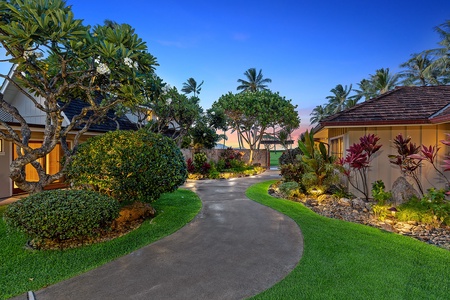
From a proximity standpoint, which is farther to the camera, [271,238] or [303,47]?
[303,47]

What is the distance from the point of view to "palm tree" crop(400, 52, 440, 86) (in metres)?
29.1

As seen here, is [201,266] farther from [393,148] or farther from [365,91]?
[365,91]

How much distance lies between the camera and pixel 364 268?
3.74m

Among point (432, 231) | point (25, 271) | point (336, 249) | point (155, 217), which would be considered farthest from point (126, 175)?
point (432, 231)

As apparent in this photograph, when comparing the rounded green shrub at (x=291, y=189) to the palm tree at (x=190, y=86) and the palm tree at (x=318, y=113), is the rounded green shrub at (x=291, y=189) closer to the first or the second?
the palm tree at (x=190, y=86)

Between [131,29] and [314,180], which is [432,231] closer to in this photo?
[314,180]

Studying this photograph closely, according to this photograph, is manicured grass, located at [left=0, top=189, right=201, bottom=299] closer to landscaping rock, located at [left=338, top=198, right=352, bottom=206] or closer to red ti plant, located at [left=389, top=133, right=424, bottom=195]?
landscaping rock, located at [left=338, top=198, right=352, bottom=206]

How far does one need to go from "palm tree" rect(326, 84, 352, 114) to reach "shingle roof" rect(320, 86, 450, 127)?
114 ft

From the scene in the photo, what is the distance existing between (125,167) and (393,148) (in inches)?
331

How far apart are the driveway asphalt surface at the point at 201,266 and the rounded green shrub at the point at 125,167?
1.36 metres

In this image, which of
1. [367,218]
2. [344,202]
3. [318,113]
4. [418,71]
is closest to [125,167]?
[367,218]

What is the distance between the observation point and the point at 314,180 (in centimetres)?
913

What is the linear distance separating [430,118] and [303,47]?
984 cm

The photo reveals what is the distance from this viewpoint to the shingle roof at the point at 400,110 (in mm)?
7781
